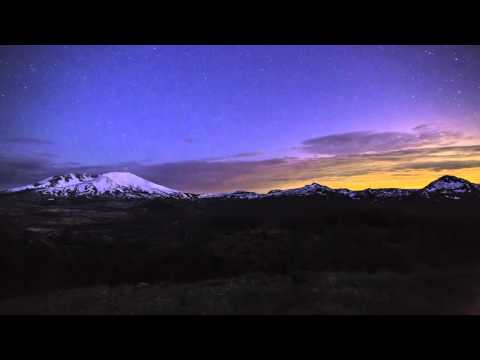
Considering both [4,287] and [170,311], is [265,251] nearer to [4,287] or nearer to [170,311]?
[170,311]

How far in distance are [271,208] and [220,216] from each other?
115 inches

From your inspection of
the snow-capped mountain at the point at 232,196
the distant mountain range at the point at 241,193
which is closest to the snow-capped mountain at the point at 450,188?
the distant mountain range at the point at 241,193

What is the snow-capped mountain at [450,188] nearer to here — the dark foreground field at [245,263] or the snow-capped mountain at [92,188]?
the dark foreground field at [245,263]

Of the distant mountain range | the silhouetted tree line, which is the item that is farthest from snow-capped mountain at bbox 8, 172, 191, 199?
the silhouetted tree line

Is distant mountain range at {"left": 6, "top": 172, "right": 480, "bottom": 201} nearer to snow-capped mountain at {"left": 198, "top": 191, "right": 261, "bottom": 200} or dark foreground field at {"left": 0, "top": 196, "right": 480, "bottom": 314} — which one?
snow-capped mountain at {"left": 198, "top": 191, "right": 261, "bottom": 200}

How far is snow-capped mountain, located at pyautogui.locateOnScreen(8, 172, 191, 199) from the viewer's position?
48.7ft

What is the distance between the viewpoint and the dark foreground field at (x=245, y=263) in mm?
5258

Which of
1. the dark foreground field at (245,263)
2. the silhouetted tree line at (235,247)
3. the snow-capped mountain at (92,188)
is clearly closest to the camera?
the dark foreground field at (245,263)

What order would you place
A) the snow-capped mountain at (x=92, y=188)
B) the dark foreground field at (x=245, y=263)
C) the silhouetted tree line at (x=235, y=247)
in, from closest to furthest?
the dark foreground field at (x=245, y=263) < the silhouetted tree line at (x=235, y=247) < the snow-capped mountain at (x=92, y=188)

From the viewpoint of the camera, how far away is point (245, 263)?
7262 mm

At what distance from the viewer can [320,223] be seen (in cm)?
1026

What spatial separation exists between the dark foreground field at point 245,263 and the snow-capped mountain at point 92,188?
3.15 metres
